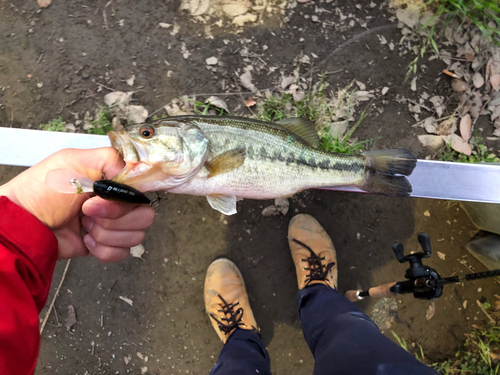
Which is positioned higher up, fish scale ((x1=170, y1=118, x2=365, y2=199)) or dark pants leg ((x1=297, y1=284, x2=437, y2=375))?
fish scale ((x1=170, y1=118, x2=365, y2=199))

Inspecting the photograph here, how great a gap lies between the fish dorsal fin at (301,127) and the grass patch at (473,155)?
1.78 meters

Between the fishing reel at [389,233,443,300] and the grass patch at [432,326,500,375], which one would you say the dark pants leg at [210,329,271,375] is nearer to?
the fishing reel at [389,233,443,300]

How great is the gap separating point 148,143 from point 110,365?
267cm

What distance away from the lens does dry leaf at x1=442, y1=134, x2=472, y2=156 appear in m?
3.03

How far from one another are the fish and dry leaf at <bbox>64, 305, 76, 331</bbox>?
2125 mm

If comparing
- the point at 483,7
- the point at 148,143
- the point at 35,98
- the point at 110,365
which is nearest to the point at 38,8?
the point at 35,98

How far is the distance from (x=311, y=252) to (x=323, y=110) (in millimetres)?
1537

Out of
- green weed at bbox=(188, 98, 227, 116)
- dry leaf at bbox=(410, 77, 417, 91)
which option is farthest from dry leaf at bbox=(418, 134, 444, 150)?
green weed at bbox=(188, 98, 227, 116)

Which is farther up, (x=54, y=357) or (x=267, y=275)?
(x=267, y=275)

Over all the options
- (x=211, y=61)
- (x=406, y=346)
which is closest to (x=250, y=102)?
(x=211, y=61)

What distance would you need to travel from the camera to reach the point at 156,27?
10.0ft

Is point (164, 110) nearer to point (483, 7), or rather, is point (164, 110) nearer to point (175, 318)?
point (175, 318)

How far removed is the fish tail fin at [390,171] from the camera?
212 centimetres

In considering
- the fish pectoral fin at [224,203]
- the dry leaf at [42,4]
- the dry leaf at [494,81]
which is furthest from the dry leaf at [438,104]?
the dry leaf at [42,4]
